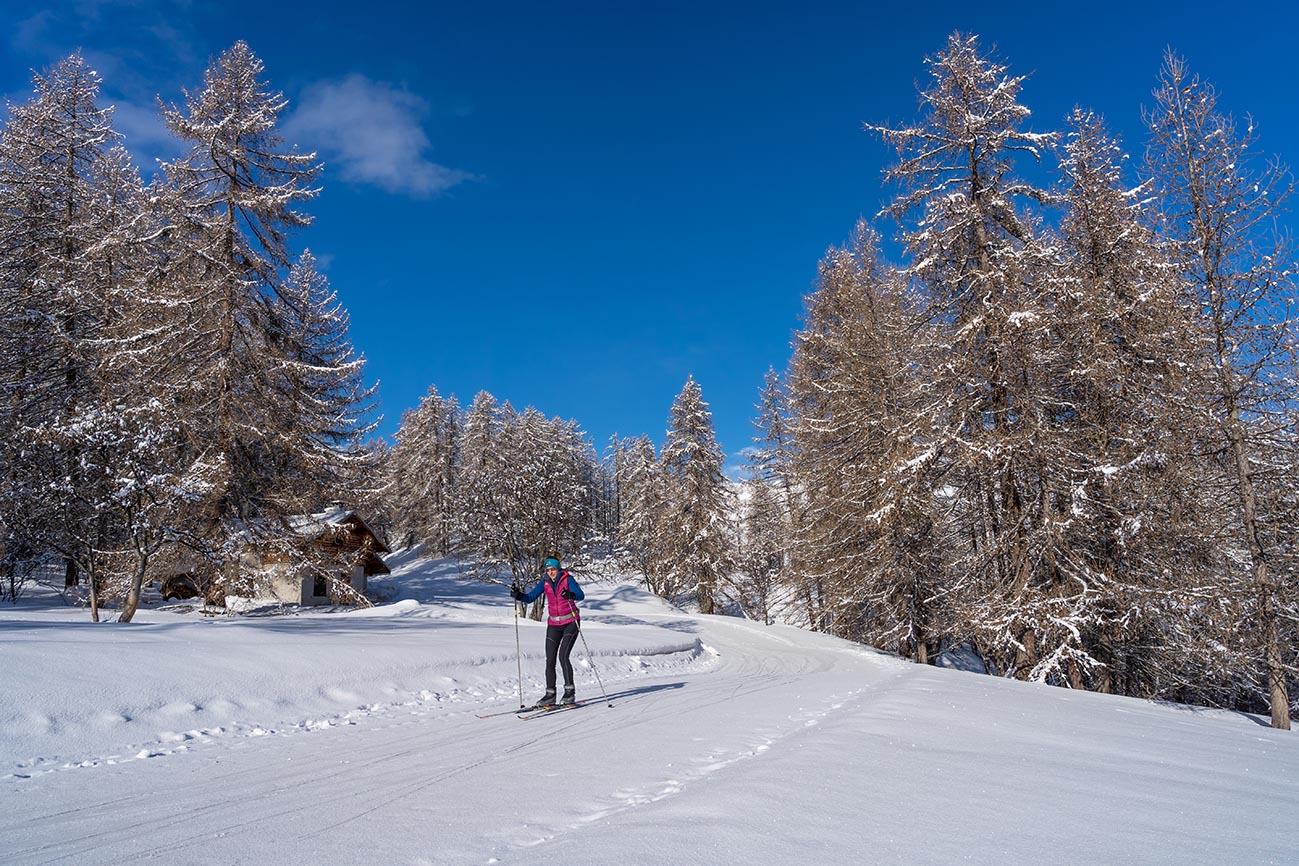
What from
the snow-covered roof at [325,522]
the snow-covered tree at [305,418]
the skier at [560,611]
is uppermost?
the snow-covered tree at [305,418]

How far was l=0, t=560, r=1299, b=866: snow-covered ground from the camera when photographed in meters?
3.37

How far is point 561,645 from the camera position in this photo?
9.52 m

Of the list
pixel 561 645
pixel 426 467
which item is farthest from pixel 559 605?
pixel 426 467

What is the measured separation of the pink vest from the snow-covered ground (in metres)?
1.34

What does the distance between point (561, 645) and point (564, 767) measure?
167 inches

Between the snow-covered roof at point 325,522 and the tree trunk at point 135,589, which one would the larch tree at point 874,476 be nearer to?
the snow-covered roof at point 325,522

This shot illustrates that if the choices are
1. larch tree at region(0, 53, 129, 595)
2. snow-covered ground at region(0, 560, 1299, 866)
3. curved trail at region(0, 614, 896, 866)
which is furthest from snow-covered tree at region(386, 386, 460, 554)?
curved trail at region(0, 614, 896, 866)

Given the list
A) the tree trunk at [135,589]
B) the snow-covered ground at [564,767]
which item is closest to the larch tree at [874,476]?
the snow-covered ground at [564,767]

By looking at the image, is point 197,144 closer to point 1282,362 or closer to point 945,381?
point 945,381

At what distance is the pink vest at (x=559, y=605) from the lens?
9555 millimetres

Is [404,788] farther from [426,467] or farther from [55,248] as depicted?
[426,467]

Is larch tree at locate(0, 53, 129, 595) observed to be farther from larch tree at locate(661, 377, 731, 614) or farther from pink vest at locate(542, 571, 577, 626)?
larch tree at locate(661, 377, 731, 614)

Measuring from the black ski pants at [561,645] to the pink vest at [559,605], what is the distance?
84 mm

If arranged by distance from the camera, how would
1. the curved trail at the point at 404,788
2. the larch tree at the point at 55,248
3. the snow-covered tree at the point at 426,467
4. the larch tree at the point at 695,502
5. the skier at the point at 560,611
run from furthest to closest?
the snow-covered tree at the point at 426,467 < the larch tree at the point at 695,502 < the larch tree at the point at 55,248 < the skier at the point at 560,611 < the curved trail at the point at 404,788
